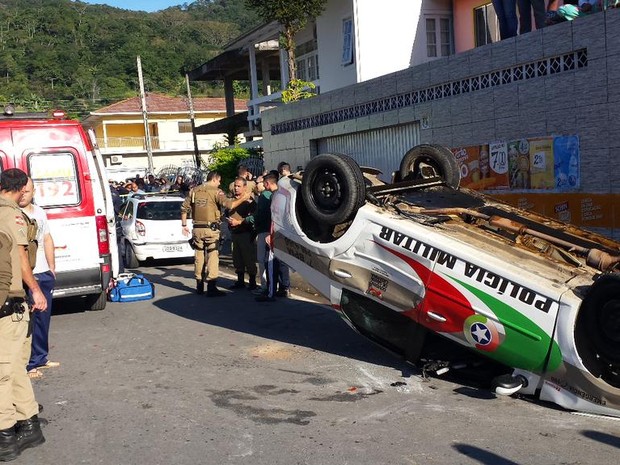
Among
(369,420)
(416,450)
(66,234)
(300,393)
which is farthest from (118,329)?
(416,450)

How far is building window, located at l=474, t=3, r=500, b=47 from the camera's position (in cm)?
1684

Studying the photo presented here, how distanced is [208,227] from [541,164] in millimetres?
4708

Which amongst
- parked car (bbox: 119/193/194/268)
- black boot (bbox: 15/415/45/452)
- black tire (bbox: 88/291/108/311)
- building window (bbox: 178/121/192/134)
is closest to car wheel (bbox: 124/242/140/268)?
parked car (bbox: 119/193/194/268)

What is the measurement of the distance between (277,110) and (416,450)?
13272 mm

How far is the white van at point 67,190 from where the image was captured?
938cm

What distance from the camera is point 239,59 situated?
97.5ft

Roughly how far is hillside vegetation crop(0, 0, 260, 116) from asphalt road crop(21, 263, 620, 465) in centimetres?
6053

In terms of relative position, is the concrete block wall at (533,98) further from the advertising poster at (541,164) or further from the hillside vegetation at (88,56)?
the hillside vegetation at (88,56)

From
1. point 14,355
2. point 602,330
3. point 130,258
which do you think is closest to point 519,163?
point 602,330

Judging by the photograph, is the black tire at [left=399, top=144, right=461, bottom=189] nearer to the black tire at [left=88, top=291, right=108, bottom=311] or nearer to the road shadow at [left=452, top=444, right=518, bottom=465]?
the road shadow at [left=452, top=444, right=518, bottom=465]

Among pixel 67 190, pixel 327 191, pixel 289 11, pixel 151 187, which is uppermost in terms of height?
pixel 289 11

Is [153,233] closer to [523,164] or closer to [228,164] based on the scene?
[523,164]

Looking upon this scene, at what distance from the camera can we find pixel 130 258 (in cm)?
1489

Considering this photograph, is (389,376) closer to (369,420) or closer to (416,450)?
(369,420)
